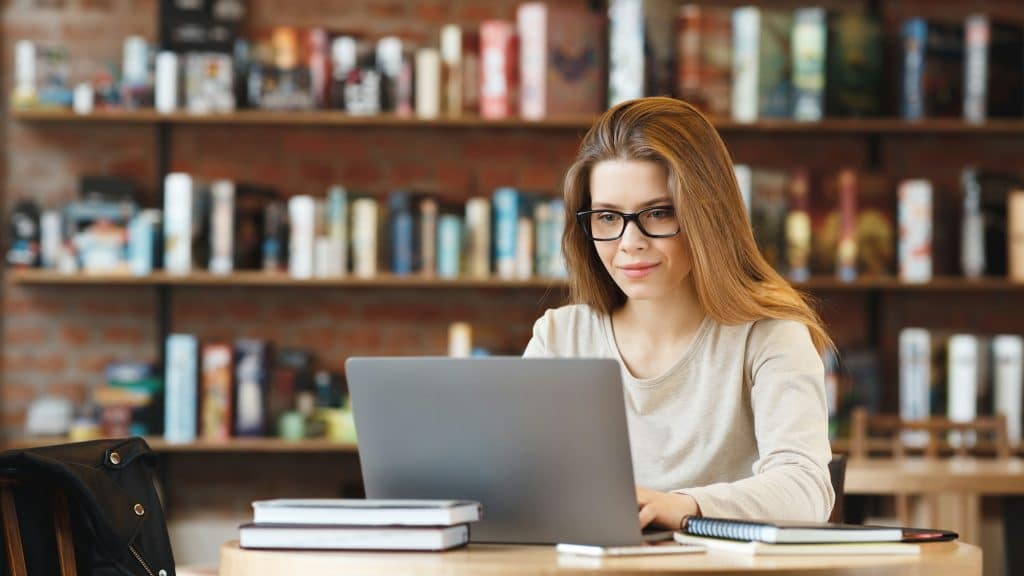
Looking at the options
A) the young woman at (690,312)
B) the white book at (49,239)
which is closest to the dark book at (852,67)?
the young woman at (690,312)

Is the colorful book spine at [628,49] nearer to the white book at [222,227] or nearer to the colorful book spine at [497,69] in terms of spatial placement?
the colorful book spine at [497,69]

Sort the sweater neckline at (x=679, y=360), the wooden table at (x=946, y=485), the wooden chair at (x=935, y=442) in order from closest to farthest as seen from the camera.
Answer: the sweater neckline at (x=679, y=360) < the wooden table at (x=946, y=485) < the wooden chair at (x=935, y=442)

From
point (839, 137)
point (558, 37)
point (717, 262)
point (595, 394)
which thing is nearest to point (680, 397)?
point (717, 262)

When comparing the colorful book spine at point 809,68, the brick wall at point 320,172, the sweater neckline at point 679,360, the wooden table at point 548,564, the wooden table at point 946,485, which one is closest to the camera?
the wooden table at point 548,564

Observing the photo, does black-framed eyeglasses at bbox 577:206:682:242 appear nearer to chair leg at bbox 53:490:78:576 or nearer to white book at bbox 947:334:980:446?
chair leg at bbox 53:490:78:576

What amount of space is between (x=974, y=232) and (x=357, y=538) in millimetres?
3003

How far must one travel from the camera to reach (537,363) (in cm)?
133

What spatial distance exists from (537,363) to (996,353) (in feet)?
9.46

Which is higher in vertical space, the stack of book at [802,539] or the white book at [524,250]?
the white book at [524,250]

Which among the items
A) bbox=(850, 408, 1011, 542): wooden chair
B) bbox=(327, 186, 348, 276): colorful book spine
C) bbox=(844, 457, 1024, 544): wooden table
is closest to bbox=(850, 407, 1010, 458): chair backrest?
bbox=(850, 408, 1011, 542): wooden chair

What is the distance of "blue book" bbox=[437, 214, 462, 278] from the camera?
12.5 ft

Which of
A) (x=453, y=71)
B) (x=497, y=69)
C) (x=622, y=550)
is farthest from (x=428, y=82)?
(x=622, y=550)

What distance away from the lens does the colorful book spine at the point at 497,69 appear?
3.81m

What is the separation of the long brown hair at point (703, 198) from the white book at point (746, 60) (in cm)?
201
